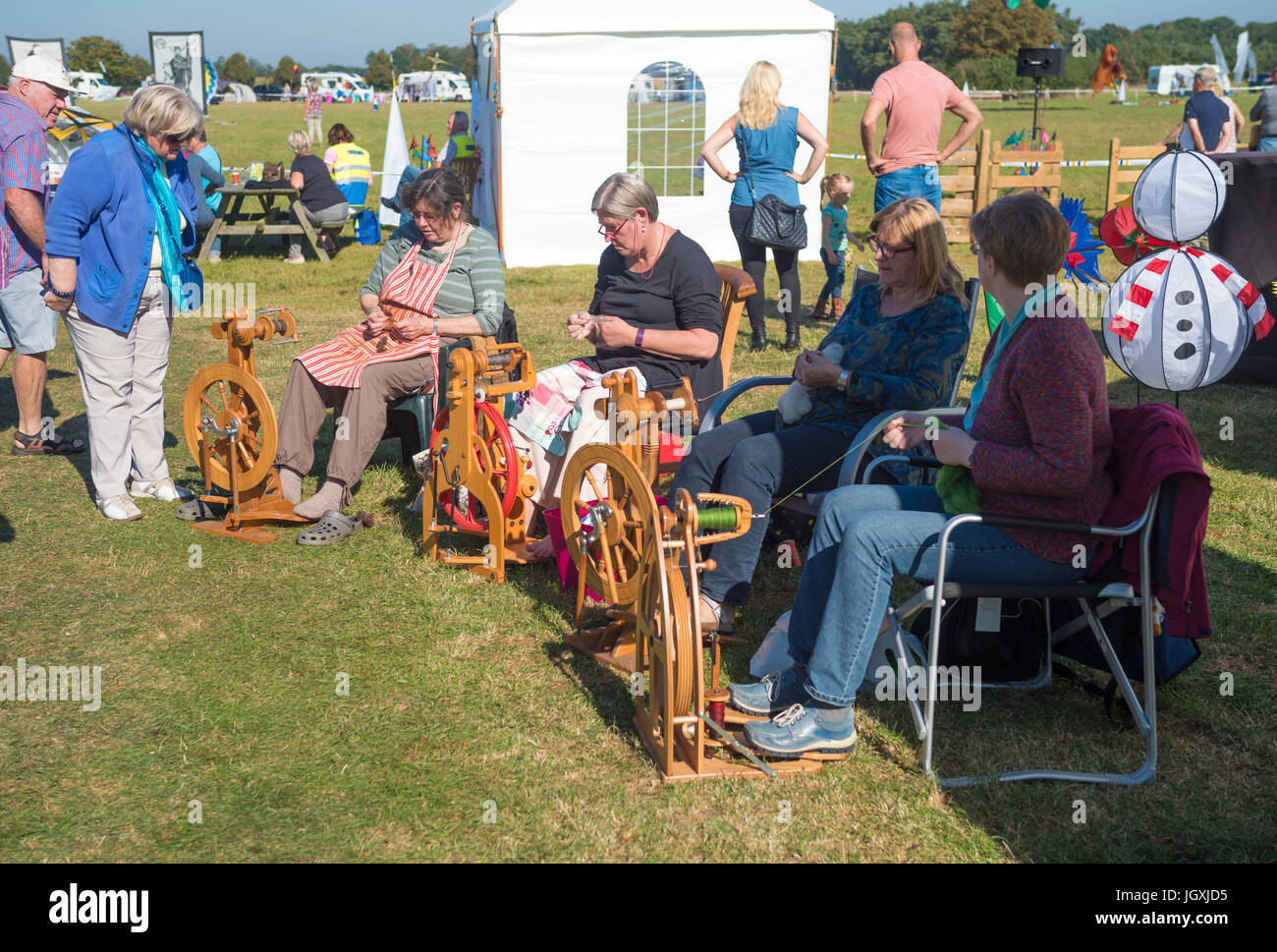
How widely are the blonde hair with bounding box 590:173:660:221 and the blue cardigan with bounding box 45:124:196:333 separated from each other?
199 centimetres

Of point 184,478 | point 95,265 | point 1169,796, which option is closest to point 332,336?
point 184,478

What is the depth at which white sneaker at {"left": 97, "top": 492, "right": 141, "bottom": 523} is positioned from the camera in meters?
4.84

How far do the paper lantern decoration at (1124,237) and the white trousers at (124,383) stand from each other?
16.0 ft

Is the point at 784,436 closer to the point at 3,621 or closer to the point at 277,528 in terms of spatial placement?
the point at 277,528

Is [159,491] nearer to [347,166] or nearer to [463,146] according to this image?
[463,146]

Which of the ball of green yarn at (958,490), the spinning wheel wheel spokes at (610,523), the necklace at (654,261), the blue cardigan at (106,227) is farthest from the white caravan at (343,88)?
the ball of green yarn at (958,490)

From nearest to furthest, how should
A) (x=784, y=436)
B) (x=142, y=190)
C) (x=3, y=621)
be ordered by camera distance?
(x=784, y=436)
(x=3, y=621)
(x=142, y=190)

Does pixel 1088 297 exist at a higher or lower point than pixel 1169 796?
higher

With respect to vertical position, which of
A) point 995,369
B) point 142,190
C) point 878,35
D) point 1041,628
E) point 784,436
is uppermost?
point 878,35

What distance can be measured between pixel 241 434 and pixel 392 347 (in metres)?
0.74

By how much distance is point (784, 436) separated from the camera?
3.56 metres

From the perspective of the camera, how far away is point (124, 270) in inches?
181

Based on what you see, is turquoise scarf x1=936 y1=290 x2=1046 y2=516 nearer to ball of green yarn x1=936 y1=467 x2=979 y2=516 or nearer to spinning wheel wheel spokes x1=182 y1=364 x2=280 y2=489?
ball of green yarn x1=936 y1=467 x2=979 y2=516

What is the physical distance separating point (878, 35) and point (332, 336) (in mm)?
90497
